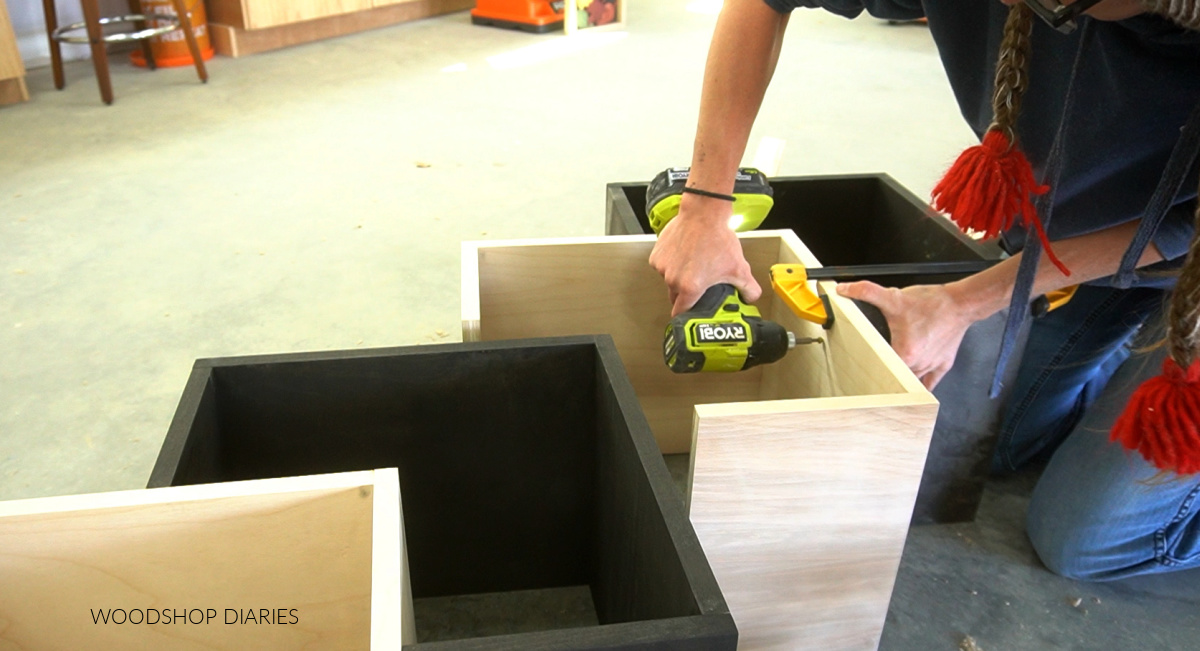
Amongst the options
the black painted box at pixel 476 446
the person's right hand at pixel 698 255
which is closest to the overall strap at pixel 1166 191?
the person's right hand at pixel 698 255

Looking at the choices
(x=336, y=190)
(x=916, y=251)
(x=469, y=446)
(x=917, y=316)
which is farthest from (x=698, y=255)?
(x=336, y=190)

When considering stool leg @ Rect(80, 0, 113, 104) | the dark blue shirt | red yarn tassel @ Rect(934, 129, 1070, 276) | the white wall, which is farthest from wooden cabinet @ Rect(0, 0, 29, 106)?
red yarn tassel @ Rect(934, 129, 1070, 276)

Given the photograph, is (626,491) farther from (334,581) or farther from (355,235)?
(355,235)

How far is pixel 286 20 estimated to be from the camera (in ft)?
12.1

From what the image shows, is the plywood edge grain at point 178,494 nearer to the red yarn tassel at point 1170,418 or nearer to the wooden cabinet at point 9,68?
the red yarn tassel at point 1170,418

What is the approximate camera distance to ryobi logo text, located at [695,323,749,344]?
1.03m

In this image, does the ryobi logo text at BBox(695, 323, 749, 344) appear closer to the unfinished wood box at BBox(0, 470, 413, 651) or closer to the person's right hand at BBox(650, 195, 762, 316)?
the person's right hand at BBox(650, 195, 762, 316)

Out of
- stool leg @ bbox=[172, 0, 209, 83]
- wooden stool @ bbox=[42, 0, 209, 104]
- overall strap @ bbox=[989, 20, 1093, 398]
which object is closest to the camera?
overall strap @ bbox=[989, 20, 1093, 398]

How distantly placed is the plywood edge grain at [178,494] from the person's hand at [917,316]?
2.07ft

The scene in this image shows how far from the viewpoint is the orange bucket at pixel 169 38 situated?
3422mm

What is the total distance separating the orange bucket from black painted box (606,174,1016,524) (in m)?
2.75

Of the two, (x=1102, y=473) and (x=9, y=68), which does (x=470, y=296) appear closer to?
(x=1102, y=473)

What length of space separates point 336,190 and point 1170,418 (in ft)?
6.90

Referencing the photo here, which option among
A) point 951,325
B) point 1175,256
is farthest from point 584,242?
point 1175,256
